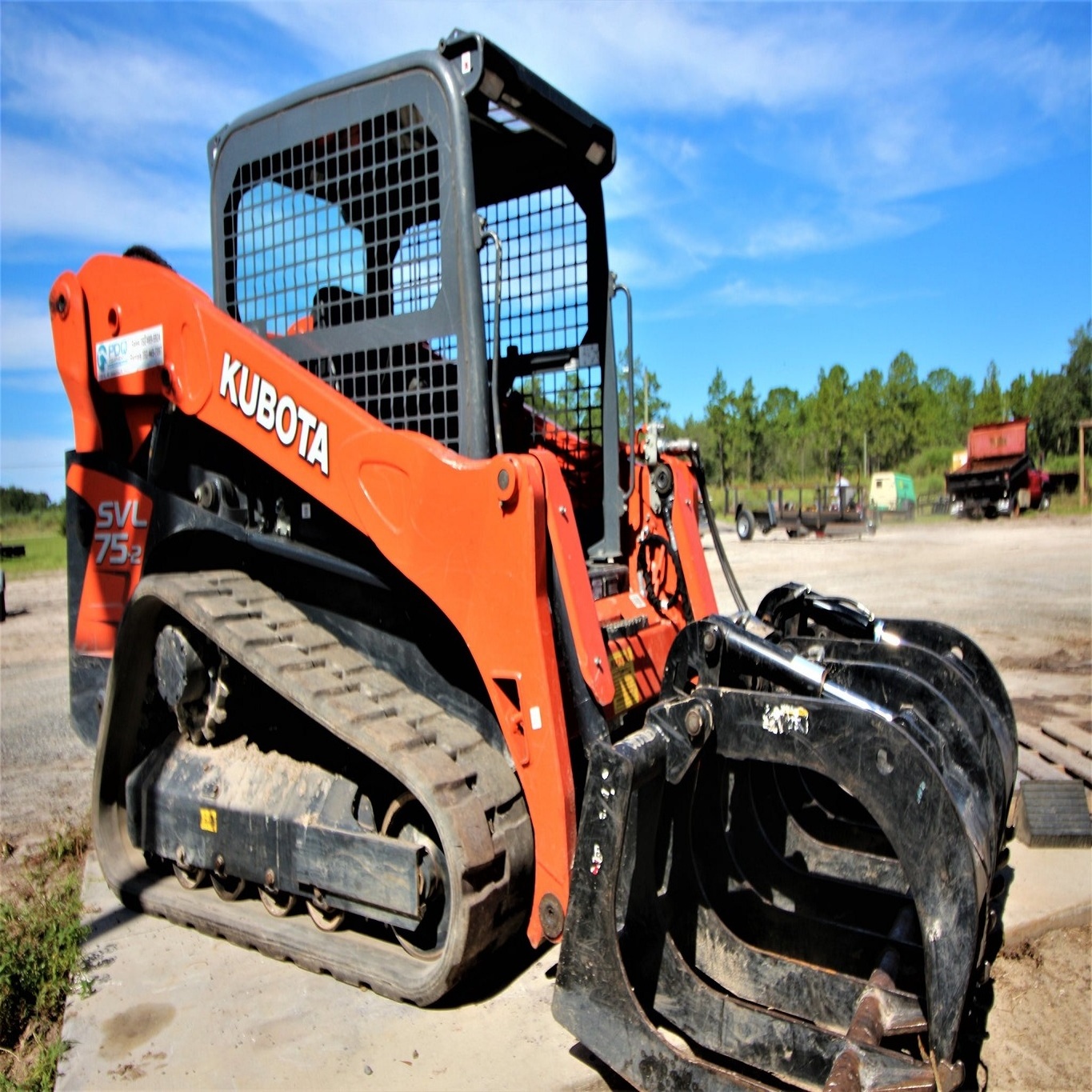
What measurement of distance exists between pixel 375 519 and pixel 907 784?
180 cm

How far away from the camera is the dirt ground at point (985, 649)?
9.82 feet

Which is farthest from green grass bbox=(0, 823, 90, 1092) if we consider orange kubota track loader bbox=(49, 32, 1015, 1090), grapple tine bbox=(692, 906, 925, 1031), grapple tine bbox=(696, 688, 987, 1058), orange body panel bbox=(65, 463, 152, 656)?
grapple tine bbox=(696, 688, 987, 1058)

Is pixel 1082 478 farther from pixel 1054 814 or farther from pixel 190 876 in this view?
pixel 190 876

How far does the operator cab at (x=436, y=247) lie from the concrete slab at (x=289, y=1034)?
1829 millimetres

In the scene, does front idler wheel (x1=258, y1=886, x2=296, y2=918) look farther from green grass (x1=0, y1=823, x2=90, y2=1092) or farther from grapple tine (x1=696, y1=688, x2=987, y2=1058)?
grapple tine (x1=696, y1=688, x2=987, y2=1058)

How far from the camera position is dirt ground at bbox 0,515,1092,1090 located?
299cm

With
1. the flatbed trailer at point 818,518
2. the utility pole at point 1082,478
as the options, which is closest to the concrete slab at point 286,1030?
the flatbed trailer at point 818,518

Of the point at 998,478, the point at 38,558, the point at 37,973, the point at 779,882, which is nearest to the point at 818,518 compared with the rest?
the point at 998,478

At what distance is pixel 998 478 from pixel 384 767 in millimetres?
31632

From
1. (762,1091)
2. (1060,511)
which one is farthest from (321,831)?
(1060,511)

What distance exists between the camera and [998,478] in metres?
30.6

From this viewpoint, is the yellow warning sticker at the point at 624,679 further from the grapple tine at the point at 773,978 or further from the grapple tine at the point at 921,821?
the grapple tine at the point at 921,821

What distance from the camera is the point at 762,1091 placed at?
87.2 inches

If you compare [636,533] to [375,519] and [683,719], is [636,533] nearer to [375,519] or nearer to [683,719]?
[375,519]
